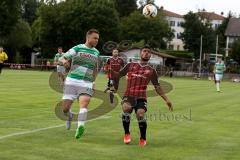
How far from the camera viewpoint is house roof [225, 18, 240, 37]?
437ft

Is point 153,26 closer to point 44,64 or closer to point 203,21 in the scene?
point 203,21

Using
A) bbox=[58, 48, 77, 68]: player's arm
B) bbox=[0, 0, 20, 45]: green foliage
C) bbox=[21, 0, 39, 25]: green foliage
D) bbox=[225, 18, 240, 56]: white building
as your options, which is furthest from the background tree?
bbox=[58, 48, 77, 68]: player's arm

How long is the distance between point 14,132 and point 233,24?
131379 mm

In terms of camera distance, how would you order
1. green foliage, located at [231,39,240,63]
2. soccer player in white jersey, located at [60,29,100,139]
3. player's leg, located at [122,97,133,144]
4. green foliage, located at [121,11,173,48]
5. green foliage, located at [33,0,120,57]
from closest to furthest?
player's leg, located at [122,97,133,144], soccer player in white jersey, located at [60,29,100,139], green foliage, located at [33,0,120,57], green foliage, located at [231,39,240,63], green foliage, located at [121,11,173,48]

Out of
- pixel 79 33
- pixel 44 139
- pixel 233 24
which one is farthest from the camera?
pixel 233 24

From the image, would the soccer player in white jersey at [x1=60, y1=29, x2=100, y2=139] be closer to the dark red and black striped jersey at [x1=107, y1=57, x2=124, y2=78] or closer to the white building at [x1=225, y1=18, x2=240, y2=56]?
the dark red and black striped jersey at [x1=107, y1=57, x2=124, y2=78]

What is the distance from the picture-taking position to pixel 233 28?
136500 millimetres

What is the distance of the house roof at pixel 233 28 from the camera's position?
437 ft

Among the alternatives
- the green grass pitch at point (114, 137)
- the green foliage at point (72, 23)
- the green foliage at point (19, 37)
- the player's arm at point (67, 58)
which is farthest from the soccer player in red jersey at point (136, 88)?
the green foliage at point (19, 37)

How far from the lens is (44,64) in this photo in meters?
79.5

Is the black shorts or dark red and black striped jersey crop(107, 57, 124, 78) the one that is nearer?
the black shorts

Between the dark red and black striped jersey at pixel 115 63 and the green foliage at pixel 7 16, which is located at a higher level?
the green foliage at pixel 7 16

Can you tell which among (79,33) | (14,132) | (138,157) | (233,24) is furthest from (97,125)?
(233,24)

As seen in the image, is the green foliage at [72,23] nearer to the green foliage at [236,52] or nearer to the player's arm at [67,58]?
the green foliage at [236,52]
